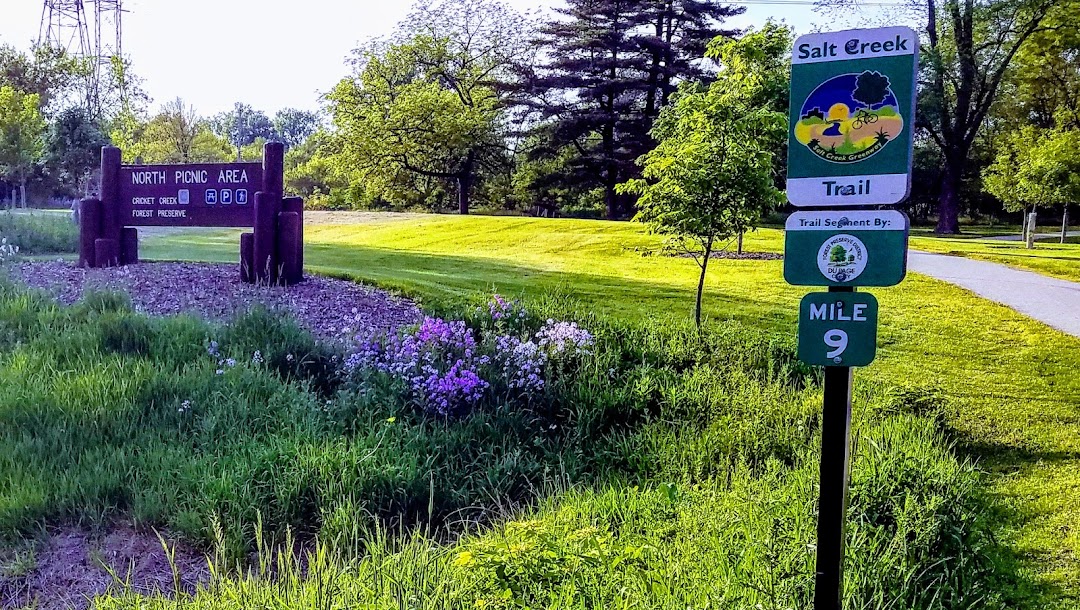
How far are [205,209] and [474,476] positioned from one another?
5.29 metres

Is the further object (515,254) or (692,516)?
(515,254)

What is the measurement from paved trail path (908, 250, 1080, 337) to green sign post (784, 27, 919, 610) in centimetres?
671

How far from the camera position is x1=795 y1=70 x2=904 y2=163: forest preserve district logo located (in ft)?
7.45

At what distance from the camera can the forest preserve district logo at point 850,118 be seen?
227 centimetres

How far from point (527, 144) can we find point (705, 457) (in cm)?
2832

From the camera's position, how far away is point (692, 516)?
324cm

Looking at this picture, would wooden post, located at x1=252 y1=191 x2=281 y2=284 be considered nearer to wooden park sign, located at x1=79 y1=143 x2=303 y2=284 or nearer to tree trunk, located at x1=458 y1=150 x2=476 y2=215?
wooden park sign, located at x1=79 y1=143 x2=303 y2=284

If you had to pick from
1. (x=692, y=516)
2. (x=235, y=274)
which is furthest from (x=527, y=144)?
(x=692, y=516)

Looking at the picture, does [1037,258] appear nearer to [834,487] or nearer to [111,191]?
[834,487]

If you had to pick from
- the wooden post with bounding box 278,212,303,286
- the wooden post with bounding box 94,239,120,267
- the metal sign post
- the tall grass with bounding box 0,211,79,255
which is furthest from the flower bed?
the tall grass with bounding box 0,211,79,255

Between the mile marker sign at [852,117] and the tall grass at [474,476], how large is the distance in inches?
51.6

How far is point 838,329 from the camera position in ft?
7.78

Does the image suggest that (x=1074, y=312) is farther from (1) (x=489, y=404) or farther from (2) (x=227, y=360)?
(2) (x=227, y=360)

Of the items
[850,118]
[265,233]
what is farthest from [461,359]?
[850,118]
